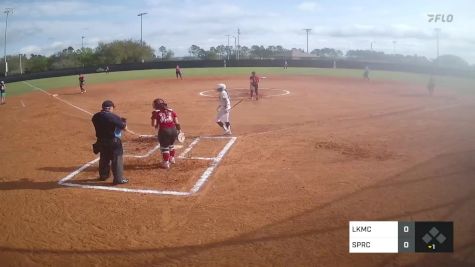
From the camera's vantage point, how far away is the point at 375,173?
8.05 meters

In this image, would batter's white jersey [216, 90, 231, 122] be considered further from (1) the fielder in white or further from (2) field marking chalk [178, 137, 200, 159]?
(2) field marking chalk [178, 137, 200, 159]

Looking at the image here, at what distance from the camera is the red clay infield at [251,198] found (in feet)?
16.8

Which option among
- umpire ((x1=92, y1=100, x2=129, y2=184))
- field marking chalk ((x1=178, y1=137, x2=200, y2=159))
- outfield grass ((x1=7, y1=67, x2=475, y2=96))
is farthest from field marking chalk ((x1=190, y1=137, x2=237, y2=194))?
outfield grass ((x1=7, y1=67, x2=475, y2=96))

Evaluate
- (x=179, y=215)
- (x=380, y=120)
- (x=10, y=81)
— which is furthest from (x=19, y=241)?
(x=10, y=81)

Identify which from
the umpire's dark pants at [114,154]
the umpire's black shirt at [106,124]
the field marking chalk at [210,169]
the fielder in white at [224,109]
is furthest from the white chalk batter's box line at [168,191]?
the fielder in white at [224,109]

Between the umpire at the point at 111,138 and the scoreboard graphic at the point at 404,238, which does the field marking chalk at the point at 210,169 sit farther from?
the scoreboard graphic at the point at 404,238

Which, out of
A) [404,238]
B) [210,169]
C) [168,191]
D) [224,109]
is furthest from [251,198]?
[224,109]

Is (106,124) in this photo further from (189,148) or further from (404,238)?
(404,238)

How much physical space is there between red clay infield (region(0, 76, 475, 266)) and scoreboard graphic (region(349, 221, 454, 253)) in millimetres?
119

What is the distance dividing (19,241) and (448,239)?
6.35 meters

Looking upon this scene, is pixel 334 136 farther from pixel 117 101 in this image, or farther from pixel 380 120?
pixel 117 101

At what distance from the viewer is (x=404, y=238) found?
16.2 ft

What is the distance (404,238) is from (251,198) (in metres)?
2.87

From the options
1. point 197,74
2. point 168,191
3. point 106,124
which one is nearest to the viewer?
point 168,191
